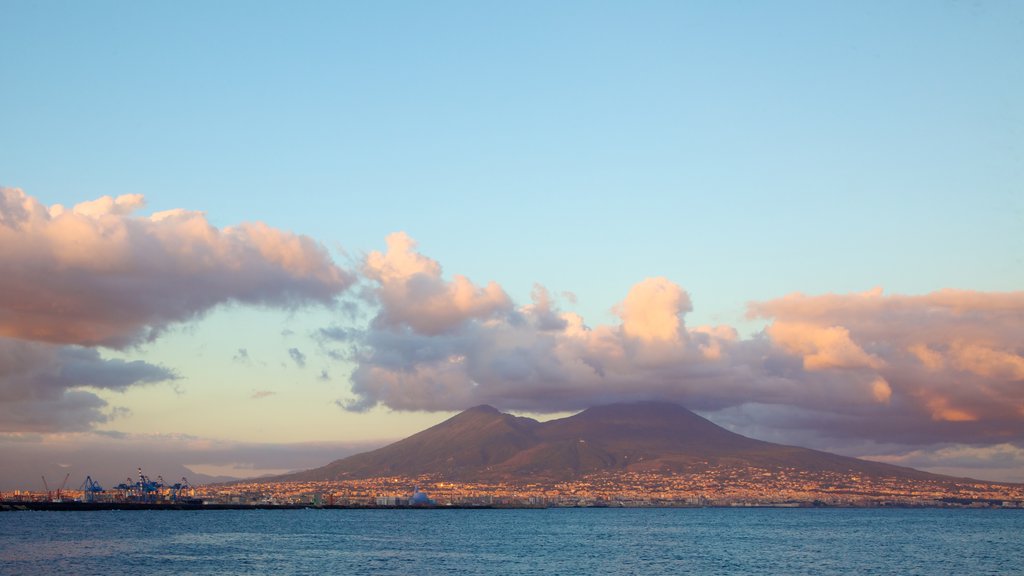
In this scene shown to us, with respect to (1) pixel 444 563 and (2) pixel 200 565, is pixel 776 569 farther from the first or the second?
(2) pixel 200 565

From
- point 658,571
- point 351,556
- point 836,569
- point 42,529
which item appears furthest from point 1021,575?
point 42,529

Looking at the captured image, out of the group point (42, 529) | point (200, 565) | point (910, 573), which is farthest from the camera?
point (42, 529)

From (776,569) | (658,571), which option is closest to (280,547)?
(658,571)

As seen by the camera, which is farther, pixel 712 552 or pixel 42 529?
pixel 42 529

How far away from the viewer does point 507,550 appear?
149m

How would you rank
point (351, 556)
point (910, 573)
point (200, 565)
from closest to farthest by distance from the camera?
point (200, 565)
point (910, 573)
point (351, 556)

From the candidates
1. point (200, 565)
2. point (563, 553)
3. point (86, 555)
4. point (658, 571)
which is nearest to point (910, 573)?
point (658, 571)

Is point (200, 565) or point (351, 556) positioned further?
point (351, 556)

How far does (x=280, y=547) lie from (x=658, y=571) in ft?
194

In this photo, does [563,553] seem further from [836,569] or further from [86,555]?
[86,555]

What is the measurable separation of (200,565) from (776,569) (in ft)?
227

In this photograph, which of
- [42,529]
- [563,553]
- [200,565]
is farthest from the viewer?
[42,529]

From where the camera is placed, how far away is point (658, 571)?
11500 centimetres

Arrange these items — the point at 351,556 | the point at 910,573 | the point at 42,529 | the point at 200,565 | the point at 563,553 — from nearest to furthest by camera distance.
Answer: the point at 200,565 < the point at 910,573 < the point at 351,556 < the point at 563,553 < the point at 42,529
